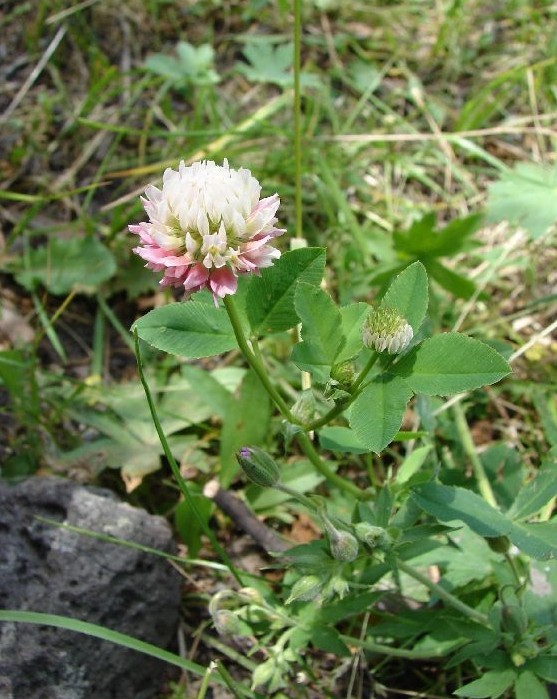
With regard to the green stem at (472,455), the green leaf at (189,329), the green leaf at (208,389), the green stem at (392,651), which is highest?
the green leaf at (189,329)

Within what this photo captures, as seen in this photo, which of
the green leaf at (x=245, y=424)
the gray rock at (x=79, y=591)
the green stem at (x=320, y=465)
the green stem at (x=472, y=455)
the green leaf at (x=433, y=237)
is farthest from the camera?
the green leaf at (x=433, y=237)

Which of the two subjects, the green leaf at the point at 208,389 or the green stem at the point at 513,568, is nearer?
the green stem at the point at 513,568

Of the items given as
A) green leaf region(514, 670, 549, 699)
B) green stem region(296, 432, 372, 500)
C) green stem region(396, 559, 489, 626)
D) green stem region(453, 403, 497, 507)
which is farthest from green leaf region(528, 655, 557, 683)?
green stem region(296, 432, 372, 500)

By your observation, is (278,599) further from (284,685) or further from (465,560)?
(465,560)

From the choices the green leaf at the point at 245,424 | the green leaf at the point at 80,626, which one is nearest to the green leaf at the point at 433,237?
the green leaf at the point at 245,424

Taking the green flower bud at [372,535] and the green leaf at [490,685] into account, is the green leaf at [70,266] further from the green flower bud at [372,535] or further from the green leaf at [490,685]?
the green leaf at [490,685]

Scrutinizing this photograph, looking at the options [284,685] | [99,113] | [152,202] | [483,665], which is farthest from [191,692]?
[99,113]

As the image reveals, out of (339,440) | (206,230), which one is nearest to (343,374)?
(339,440)
